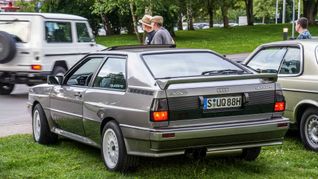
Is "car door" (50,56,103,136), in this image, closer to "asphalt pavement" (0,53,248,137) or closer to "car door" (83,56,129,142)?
"car door" (83,56,129,142)

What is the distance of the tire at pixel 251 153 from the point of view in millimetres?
6914

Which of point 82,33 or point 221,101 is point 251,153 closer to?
point 221,101

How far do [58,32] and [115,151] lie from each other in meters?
9.44

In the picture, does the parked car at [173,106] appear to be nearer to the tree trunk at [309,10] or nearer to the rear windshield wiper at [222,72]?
the rear windshield wiper at [222,72]

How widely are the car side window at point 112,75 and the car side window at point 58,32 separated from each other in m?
8.18

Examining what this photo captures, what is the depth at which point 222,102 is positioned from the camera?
612cm

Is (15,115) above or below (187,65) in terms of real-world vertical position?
below

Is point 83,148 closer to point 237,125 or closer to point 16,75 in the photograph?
point 237,125

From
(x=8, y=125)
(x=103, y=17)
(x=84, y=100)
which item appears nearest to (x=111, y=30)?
(x=103, y=17)

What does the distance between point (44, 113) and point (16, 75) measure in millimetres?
6459

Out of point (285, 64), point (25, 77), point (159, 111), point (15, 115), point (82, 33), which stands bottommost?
point (15, 115)

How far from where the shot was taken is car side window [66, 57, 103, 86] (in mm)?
7332

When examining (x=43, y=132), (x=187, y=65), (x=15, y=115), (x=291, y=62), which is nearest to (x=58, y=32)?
(x=15, y=115)

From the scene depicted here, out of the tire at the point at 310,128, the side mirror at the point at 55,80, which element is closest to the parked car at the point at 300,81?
the tire at the point at 310,128
